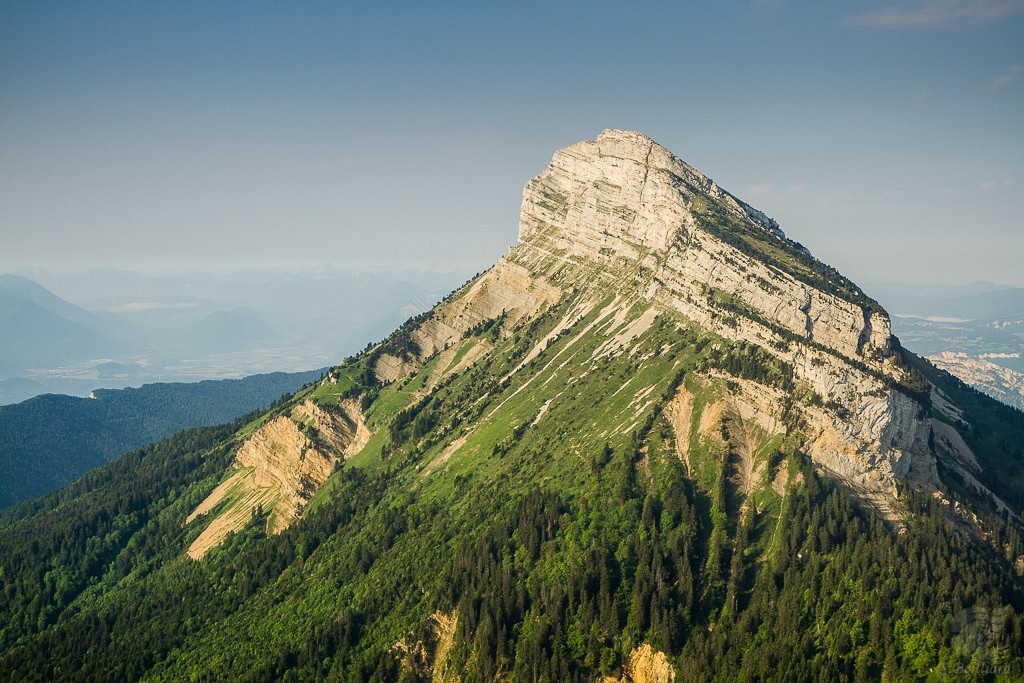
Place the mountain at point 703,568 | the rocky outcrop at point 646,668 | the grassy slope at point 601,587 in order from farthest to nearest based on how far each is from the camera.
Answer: the grassy slope at point 601,587
the rocky outcrop at point 646,668
the mountain at point 703,568

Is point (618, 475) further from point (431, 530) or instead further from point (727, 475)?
point (431, 530)

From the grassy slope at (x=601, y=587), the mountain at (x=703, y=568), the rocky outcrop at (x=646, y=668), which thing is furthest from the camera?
the grassy slope at (x=601, y=587)

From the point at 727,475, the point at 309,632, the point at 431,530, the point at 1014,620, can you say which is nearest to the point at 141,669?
the point at 309,632

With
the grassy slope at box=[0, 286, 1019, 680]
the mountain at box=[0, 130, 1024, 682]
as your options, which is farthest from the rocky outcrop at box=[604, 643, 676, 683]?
the grassy slope at box=[0, 286, 1019, 680]

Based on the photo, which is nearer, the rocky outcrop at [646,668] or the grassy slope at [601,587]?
the rocky outcrop at [646,668]

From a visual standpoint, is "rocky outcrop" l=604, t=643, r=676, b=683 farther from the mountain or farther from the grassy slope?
the grassy slope

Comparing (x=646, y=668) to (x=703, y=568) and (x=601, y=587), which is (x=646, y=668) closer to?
(x=601, y=587)

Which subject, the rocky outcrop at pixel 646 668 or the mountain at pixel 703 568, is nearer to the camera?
the mountain at pixel 703 568

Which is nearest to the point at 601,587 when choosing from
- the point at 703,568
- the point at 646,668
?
the point at 646,668

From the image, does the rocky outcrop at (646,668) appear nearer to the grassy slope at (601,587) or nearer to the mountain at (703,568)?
the mountain at (703,568)

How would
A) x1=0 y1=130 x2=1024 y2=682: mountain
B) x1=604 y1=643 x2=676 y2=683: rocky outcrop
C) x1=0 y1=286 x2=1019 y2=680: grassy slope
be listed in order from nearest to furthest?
x1=0 y1=130 x2=1024 y2=682: mountain < x1=604 y1=643 x2=676 y2=683: rocky outcrop < x1=0 y1=286 x2=1019 y2=680: grassy slope

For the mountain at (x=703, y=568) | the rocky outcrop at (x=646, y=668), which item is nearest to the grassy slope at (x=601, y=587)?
the mountain at (x=703, y=568)
